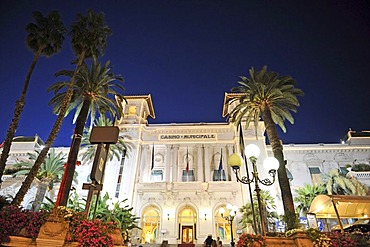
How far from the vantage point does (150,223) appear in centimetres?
3067

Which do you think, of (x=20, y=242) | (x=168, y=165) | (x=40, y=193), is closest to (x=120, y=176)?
(x=168, y=165)

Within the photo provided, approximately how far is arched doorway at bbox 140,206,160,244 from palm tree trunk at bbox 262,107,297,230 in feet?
56.7

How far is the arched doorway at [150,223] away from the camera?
2994 centimetres

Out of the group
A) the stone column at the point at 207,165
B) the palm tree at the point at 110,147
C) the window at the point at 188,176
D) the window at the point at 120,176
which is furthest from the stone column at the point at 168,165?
the window at the point at 120,176

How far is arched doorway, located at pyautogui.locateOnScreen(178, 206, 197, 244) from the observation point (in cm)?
2941

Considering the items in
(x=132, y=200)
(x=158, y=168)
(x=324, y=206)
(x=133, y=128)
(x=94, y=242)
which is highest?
(x=133, y=128)

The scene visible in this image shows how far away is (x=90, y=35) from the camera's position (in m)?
21.1

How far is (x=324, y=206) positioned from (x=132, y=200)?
802 inches

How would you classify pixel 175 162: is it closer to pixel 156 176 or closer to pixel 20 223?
pixel 156 176

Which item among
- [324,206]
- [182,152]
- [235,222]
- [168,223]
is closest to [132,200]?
[168,223]

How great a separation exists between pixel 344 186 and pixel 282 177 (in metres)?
15.2

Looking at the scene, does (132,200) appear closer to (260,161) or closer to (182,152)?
(182,152)

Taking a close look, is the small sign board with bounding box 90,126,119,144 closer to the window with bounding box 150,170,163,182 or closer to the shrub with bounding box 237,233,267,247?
the shrub with bounding box 237,233,267,247

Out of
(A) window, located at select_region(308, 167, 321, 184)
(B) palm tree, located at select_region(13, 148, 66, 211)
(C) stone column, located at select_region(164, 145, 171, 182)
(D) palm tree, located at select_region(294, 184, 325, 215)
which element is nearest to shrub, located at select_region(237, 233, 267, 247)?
(D) palm tree, located at select_region(294, 184, 325, 215)
